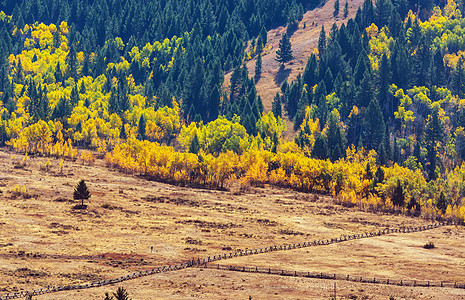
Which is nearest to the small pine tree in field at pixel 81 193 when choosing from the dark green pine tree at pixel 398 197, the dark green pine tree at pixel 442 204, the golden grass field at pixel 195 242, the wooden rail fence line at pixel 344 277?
the golden grass field at pixel 195 242

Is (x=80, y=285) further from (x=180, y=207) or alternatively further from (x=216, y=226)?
(x=180, y=207)

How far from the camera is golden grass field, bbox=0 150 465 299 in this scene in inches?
4094

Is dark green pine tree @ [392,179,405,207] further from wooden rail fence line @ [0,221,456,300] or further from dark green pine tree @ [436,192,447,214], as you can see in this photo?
wooden rail fence line @ [0,221,456,300]

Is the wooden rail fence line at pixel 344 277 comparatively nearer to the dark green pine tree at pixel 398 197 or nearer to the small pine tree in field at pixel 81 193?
the small pine tree in field at pixel 81 193

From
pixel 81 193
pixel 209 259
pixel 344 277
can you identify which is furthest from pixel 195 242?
pixel 81 193

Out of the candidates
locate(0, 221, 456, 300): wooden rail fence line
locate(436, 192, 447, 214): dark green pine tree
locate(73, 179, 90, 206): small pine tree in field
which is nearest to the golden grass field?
locate(0, 221, 456, 300): wooden rail fence line

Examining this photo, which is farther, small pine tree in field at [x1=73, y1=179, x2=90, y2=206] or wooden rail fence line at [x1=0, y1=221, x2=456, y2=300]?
small pine tree in field at [x1=73, y1=179, x2=90, y2=206]

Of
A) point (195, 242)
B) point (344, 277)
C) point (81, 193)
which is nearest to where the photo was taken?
point (344, 277)

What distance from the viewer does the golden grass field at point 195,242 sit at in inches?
4094

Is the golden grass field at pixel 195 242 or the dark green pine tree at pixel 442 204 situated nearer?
the golden grass field at pixel 195 242

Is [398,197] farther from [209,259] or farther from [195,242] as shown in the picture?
[209,259]

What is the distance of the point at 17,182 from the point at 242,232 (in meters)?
71.4

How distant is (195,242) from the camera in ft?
454

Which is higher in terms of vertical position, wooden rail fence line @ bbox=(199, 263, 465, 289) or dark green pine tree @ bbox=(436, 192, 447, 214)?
dark green pine tree @ bbox=(436, 192, 447, 214)
